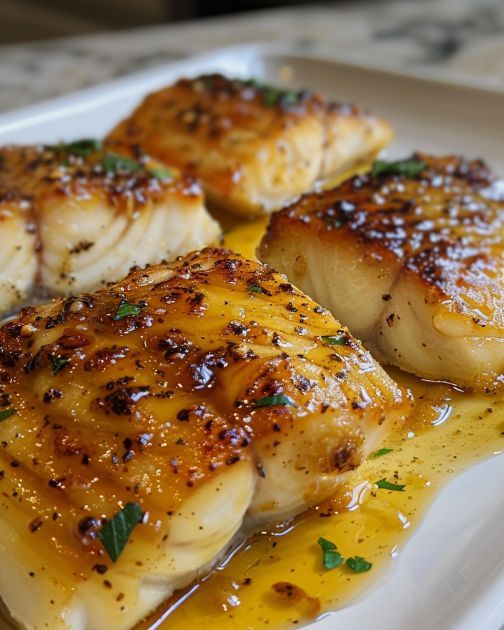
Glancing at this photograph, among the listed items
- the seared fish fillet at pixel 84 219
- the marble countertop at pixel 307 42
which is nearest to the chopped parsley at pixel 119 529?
the seared fish fillet at pixel 84 219

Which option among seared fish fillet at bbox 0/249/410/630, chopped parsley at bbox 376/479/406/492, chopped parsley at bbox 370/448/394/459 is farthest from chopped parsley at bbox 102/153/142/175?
chopped parsley at bbox 376/479/406/492

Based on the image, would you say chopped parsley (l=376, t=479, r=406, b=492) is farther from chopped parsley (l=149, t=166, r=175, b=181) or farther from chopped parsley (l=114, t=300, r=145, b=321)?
chopped parsley (l=149, t=166, r=175, b=181)

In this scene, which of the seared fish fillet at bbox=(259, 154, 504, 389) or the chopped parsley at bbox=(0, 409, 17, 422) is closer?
the chopped parsley at bbox=(0, 409, 17, 422)

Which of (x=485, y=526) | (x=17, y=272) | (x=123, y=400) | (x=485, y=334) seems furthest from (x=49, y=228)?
(x=485, y=526)

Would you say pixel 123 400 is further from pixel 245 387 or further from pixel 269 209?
pixel 269 209

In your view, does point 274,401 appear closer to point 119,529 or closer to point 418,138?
point 119,529

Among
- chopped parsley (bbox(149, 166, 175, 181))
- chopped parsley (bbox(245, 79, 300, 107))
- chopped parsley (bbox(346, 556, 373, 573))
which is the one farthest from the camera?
chopped parsley (bbox(245, 79, 300, 107))
